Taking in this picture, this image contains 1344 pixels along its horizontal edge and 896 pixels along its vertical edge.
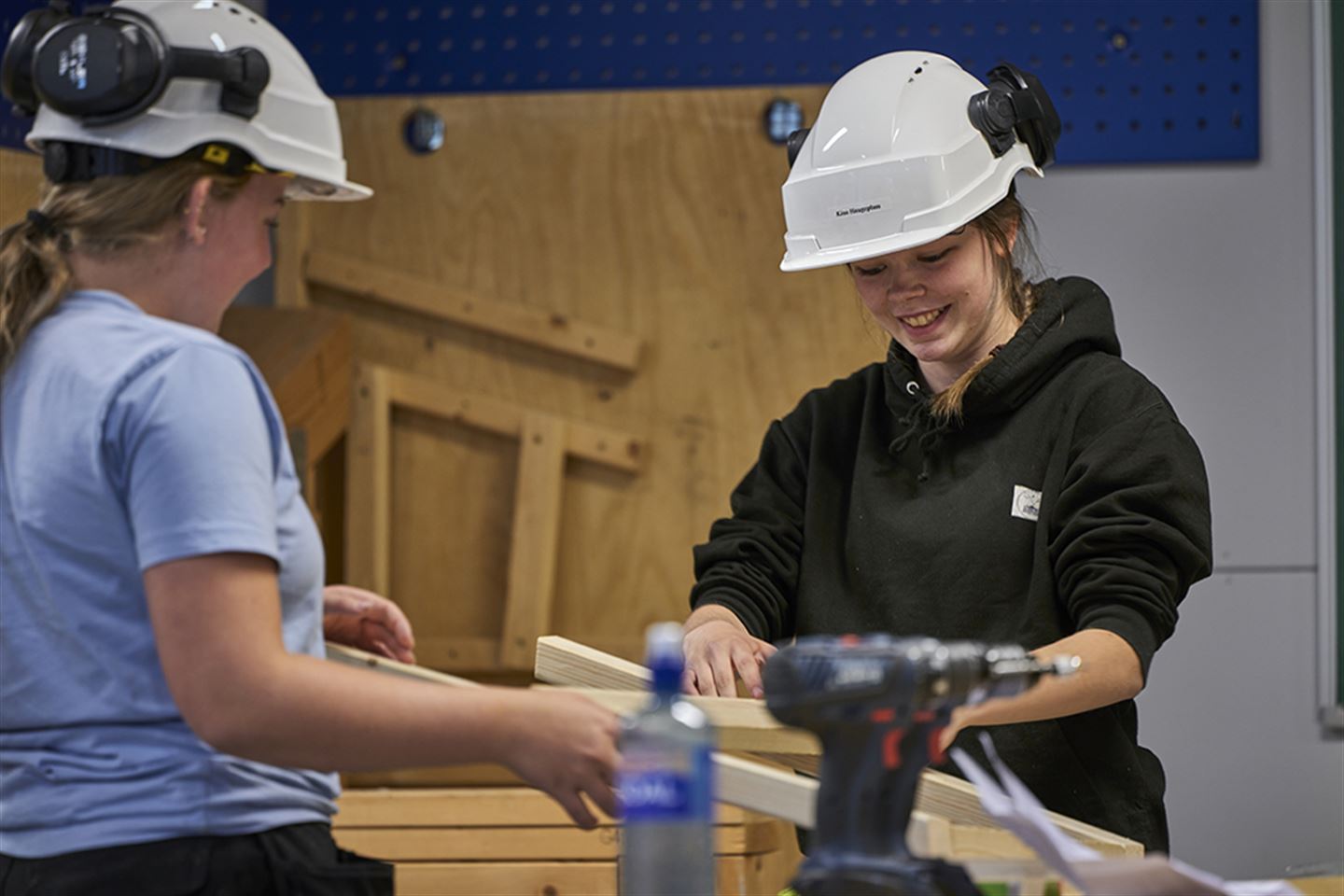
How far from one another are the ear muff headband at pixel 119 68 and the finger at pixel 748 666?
2.72 feet

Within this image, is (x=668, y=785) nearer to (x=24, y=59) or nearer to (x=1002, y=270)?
(x=24, y=59)

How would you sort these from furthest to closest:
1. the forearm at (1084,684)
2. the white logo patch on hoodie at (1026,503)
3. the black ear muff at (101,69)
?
the white logo patch on hoodie at (1026,503)
the forearm at (1084,684)
the black ear muff at (101,69)

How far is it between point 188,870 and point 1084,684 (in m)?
0.90

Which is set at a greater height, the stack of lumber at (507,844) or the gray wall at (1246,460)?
the gray wall at (1246,460)

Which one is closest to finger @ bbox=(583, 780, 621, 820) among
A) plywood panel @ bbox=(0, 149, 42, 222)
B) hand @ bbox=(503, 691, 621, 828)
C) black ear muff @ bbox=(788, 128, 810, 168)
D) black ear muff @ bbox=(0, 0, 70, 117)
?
hand @ bbox=(503, 691, 621, 828)

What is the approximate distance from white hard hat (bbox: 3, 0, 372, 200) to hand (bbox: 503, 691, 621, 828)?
22.9 inches

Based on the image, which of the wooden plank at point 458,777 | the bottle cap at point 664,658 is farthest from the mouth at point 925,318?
the wooden plank at point 458,777

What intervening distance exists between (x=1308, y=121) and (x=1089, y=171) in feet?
1.52

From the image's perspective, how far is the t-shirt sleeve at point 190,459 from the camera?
50.2 inches

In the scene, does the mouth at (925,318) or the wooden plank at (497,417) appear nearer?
the mouth at (925,318)

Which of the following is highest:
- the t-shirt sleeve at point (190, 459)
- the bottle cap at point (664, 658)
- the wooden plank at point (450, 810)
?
the t-shirt sleeve at point (190, 459)

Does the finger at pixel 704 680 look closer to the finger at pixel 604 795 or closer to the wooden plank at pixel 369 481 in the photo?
the finger at pixel 604 795

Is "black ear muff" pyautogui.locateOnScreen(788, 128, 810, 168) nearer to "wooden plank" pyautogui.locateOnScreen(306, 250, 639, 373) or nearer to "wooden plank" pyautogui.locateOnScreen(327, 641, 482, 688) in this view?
"wooden plank" pyautogui.locateOnScreen(327, 641, 482, 688)

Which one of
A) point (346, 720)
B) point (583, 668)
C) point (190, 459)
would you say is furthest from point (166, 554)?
point (583, 668)
